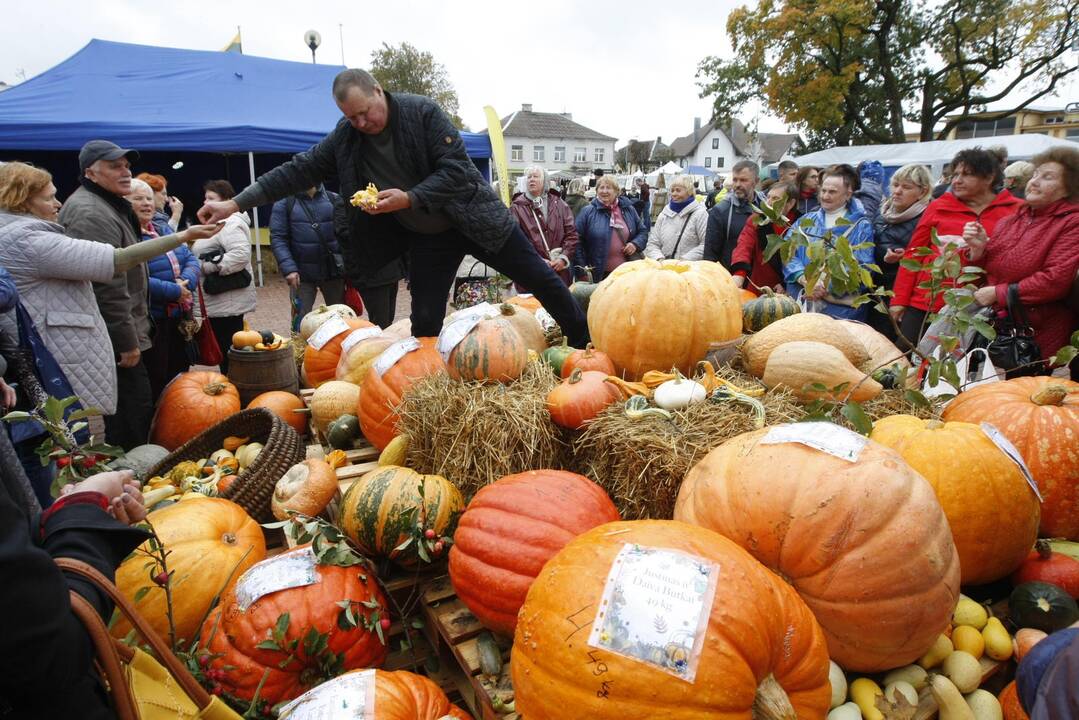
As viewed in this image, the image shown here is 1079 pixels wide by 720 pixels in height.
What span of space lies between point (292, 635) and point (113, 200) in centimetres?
319

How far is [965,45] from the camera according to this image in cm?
2253

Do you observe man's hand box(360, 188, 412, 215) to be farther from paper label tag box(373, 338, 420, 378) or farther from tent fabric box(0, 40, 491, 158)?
tent fabric box(0, 40, 491, 158)

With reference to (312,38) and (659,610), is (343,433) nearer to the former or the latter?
(659,610)

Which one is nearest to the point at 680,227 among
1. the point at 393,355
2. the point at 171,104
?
the point at 393,355

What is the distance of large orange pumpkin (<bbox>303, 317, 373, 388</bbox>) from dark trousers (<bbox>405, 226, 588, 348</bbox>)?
17.4 inches

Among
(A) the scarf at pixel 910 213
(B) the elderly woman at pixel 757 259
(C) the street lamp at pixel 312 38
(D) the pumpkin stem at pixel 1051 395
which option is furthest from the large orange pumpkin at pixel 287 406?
(C) the street lamp at pixel 312 38

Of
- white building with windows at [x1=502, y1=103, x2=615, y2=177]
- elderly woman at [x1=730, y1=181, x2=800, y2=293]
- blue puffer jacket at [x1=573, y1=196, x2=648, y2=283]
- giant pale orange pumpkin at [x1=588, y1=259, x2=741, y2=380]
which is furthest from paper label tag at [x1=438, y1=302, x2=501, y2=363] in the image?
white building with windows at [x1=502, y1=103, x2=615, y2=177]

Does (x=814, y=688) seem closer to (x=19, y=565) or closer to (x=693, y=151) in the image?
(x=19, y=565)

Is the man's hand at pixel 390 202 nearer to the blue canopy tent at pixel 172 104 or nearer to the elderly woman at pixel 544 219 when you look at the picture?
the elderly woman at pixel 544 219

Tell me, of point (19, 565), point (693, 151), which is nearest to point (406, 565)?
point (19, 565)

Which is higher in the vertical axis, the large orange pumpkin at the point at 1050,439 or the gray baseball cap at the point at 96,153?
the gray baseball cap at the point at 96,153

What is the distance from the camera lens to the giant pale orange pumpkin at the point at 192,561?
181cm

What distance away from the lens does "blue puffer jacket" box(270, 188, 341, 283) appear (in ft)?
19.3

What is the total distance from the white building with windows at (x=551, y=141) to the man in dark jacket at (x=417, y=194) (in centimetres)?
6027
